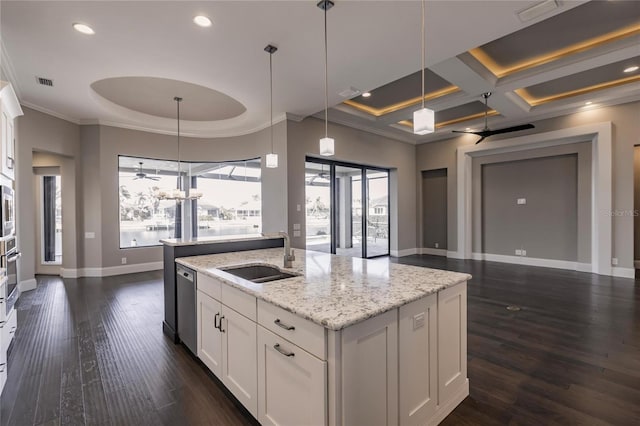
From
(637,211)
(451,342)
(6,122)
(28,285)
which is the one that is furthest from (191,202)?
(637,211)

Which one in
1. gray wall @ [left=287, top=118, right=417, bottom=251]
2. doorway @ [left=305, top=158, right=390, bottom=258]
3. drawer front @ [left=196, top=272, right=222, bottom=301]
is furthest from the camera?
doorway @ [left=305, top=158, right=390, bottom=258]

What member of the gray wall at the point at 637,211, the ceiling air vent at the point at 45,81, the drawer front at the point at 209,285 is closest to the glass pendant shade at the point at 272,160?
the drawer front at the point at 209,285

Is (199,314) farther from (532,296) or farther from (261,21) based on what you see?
(532,296)

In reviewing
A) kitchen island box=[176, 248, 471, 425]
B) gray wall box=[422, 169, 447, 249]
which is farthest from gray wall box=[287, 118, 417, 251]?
kitchen island box=[176, 248, 471, 425]

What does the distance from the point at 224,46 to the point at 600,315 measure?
5.35 meters

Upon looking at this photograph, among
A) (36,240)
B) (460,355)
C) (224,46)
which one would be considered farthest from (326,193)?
(36,240)

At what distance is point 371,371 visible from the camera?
4.60 feet

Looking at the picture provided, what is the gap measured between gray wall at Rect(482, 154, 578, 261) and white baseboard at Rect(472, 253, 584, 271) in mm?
91

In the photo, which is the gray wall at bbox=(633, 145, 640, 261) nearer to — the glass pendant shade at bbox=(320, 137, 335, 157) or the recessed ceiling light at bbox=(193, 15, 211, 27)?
the glass pendant shade at bbox=(320, 137, 335, 157)

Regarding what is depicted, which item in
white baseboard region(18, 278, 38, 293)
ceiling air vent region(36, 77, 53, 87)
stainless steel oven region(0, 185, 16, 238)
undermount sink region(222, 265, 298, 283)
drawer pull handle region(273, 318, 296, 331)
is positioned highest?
ceiling air vent region(36, 77, 53, 87)

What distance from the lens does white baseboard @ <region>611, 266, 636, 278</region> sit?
5.40 metres

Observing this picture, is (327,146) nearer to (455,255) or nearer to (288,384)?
(288,384)

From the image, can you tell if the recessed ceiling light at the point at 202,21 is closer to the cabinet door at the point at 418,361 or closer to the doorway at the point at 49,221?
the cabinet door at the point at 418,361

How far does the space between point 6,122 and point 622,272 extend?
375 inches
